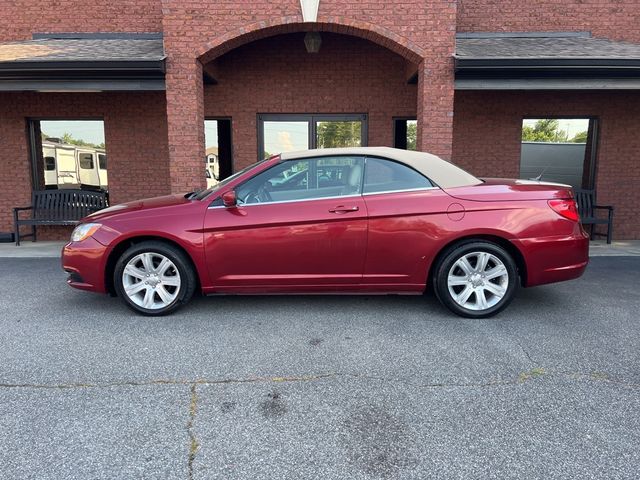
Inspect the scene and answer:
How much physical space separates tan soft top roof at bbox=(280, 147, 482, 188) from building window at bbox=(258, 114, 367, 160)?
495cm

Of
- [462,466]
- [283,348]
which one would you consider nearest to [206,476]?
[462,466]

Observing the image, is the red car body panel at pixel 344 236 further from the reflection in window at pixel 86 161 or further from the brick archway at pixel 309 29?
the reflection in window at pixel 86 161

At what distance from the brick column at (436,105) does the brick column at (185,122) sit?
11.5 ft

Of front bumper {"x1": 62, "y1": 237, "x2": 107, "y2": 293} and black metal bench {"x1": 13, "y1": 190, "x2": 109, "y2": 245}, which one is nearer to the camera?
front bumper {"x1": 62, "y1": 237, "x2": 107, "y2": 293}

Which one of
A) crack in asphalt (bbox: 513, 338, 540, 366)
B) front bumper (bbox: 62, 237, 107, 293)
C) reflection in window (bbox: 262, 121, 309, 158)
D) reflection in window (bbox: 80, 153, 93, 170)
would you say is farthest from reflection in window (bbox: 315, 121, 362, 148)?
crack in asphalt (bbox: 513, 338, 540, 366)

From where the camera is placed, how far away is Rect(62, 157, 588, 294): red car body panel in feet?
14.7

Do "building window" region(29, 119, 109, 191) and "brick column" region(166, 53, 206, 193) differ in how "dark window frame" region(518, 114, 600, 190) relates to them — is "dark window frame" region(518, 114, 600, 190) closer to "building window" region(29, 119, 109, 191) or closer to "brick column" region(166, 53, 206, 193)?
"brick column" region(166, 53, 206, 193)

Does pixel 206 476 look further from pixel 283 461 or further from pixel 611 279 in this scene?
pixel 611 279

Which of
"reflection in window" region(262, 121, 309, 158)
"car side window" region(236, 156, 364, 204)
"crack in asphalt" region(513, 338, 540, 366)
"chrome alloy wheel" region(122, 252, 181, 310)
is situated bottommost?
"crack in asphalt" region(513, 338, 540, 366)

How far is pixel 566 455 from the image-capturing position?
244cm

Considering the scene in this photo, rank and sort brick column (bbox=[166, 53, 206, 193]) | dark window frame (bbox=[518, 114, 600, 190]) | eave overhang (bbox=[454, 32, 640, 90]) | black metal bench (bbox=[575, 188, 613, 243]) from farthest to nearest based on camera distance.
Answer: dark window frame (bbox=[518, 114, 600, 190]), black metal bench (bbox=[575, 188, 613, 243]), brick column (bbox=[166, 53, 206, 193]), eave overhang (bbox=[454, 32, 640, 90])

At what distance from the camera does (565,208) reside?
4.59 meters

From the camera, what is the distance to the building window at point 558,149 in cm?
966

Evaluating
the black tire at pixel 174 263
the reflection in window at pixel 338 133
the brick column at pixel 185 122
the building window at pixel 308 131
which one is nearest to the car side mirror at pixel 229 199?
the black tire at pixel 174 263
